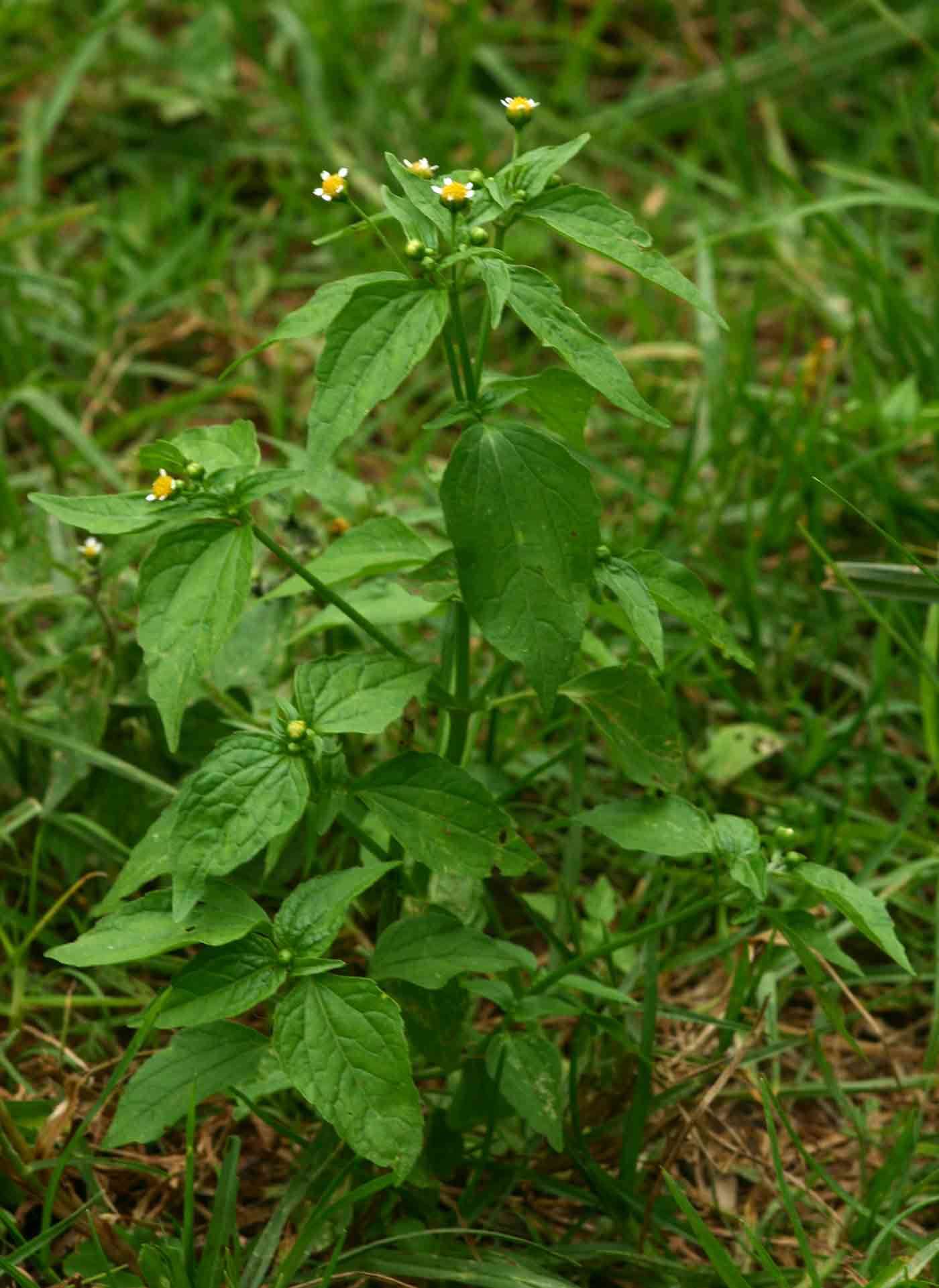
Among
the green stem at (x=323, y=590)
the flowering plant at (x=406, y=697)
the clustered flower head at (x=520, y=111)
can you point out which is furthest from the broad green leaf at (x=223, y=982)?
the clustered flower head at (x=520, y=111)

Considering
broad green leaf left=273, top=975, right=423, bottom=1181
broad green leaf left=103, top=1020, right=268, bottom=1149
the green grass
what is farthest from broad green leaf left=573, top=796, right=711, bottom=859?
broad green leaf left=103, top=1020, right=268, bottom=1149

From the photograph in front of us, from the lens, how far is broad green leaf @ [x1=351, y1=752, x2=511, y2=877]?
1.77 m

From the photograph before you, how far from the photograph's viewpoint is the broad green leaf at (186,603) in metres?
1.69

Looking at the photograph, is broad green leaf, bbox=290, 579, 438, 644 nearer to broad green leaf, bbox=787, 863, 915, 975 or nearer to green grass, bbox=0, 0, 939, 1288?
green grass, bbox=0, 0, 939, 1288

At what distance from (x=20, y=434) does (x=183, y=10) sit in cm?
176

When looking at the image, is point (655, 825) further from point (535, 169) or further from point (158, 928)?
point (535, 169)

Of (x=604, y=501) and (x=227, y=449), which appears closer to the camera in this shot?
(x=227, y=449)

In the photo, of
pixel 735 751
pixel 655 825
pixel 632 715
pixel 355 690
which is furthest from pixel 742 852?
pixel 735 751

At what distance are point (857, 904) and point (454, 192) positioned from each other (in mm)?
967

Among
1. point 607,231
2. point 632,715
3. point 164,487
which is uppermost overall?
point 607,231

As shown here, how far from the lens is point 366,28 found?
427 cm

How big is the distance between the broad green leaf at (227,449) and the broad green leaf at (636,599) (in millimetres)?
465

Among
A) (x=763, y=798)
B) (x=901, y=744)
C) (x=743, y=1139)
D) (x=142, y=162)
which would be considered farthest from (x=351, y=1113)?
(x=142, y=162)

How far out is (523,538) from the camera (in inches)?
67.4
